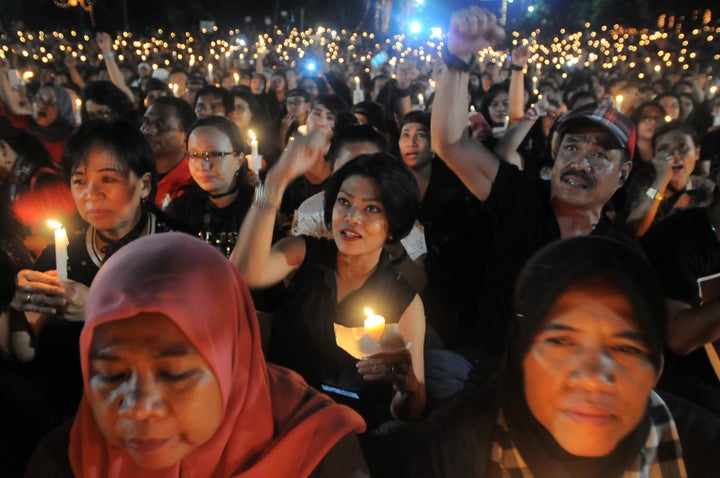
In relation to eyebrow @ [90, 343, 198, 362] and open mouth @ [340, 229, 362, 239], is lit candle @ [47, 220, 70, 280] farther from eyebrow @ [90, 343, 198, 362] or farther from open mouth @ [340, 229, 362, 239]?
open mouth @ [340, 229, 362, 239]

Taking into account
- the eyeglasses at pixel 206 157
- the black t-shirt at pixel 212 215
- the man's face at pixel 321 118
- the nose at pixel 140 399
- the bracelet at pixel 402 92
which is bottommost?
the black t-shirt at pixel 212 215

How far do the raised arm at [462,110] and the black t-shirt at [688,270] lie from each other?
863 millimetres

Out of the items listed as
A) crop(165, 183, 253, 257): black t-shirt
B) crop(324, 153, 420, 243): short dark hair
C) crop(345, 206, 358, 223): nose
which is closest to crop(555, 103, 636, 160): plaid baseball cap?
crop(324, 153, 420, 243): short dark hair

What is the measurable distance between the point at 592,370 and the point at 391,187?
1.57 metres

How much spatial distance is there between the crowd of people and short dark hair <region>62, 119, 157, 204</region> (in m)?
0.01

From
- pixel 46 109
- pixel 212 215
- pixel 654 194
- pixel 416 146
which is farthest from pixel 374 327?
pixel 46 109

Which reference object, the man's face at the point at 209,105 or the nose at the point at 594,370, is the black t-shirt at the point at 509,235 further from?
the man's face at the point at 209,105

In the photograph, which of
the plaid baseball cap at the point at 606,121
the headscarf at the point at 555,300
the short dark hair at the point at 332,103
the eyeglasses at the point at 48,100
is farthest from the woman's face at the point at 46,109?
the headscarf at the point at 555,300

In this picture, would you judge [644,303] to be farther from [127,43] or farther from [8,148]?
[127,43]

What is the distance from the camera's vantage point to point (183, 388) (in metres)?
1.39

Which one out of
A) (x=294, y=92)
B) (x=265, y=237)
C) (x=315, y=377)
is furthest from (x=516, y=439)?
(x=294, y=92)

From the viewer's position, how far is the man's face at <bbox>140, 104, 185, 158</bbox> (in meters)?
4.83

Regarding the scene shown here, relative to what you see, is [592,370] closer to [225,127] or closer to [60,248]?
[60,248]

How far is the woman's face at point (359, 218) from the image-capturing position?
106 inches
